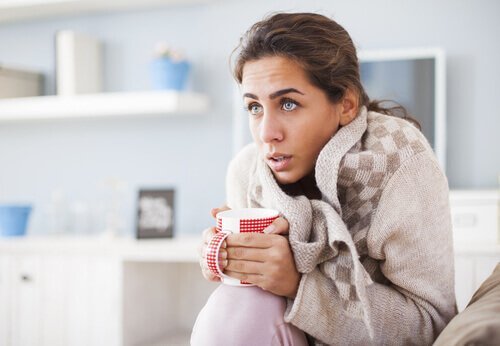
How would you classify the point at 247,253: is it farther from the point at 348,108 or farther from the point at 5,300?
the point at 5,300

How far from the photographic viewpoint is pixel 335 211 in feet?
3.52

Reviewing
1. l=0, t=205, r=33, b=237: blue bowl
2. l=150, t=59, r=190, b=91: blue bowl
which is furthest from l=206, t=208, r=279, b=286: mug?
l=0, t=205, r=33, b=237: blue bowl

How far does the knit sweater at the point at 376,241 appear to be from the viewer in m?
1.05

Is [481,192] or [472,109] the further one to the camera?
[472,109]

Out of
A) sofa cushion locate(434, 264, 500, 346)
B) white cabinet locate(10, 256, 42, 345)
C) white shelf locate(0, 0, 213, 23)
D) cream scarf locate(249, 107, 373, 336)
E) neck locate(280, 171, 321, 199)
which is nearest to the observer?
sofa cushion locate(434, 264, 500, 346)

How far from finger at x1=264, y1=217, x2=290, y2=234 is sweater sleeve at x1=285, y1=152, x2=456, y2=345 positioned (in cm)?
9

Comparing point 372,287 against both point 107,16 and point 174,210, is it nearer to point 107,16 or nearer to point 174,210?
point 174,210

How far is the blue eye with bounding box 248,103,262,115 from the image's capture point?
1.15m

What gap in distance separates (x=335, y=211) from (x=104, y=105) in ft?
5.82

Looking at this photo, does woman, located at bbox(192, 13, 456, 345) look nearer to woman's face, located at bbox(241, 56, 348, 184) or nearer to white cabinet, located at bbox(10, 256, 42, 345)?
woman's face, located at bbox(241, 56, 348, 184)

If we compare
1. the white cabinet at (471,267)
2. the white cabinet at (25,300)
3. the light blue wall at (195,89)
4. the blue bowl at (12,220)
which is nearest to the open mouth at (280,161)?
the white cabinet at (471,267)

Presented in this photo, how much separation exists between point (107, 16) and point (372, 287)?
218cm

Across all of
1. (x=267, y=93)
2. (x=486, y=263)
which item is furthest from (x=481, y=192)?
(x=267, y=93)

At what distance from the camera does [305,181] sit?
122 cm
